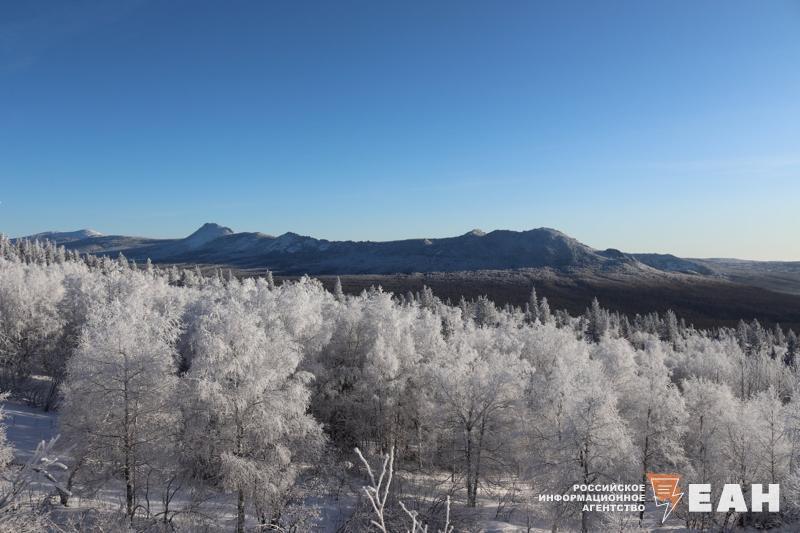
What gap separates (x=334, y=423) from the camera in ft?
131

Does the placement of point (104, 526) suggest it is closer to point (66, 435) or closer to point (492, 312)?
point (66, 435)

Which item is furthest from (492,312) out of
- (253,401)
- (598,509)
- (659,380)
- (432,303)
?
(253,401)

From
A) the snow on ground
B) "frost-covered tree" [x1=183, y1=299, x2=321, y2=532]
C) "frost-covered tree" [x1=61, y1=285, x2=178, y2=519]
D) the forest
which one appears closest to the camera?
"frost-covered tree" [x1=61, y1=285, x2=178, y2=519]

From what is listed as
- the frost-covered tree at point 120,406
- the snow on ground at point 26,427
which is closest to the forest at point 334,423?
the frost-covered tree at point 120,406

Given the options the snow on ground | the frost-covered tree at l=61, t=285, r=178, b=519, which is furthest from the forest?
the snow on ground

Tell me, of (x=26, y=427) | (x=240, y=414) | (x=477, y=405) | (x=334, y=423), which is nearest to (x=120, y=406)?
(x=240, y=414)

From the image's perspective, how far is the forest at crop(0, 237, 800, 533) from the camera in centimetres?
2191

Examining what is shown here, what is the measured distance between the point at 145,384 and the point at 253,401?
5287mm

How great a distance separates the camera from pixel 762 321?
14850cm

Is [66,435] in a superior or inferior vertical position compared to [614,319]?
superior

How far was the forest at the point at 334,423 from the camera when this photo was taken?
21906 millimetres

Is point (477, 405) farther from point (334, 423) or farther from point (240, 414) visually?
point (240, 414)

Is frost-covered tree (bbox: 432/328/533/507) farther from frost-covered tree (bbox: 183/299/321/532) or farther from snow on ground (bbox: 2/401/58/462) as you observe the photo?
snow on ground (bbox: 2/401/58/462)

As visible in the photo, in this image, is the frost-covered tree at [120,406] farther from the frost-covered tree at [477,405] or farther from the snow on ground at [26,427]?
the frost-covered tree at [477,405]
